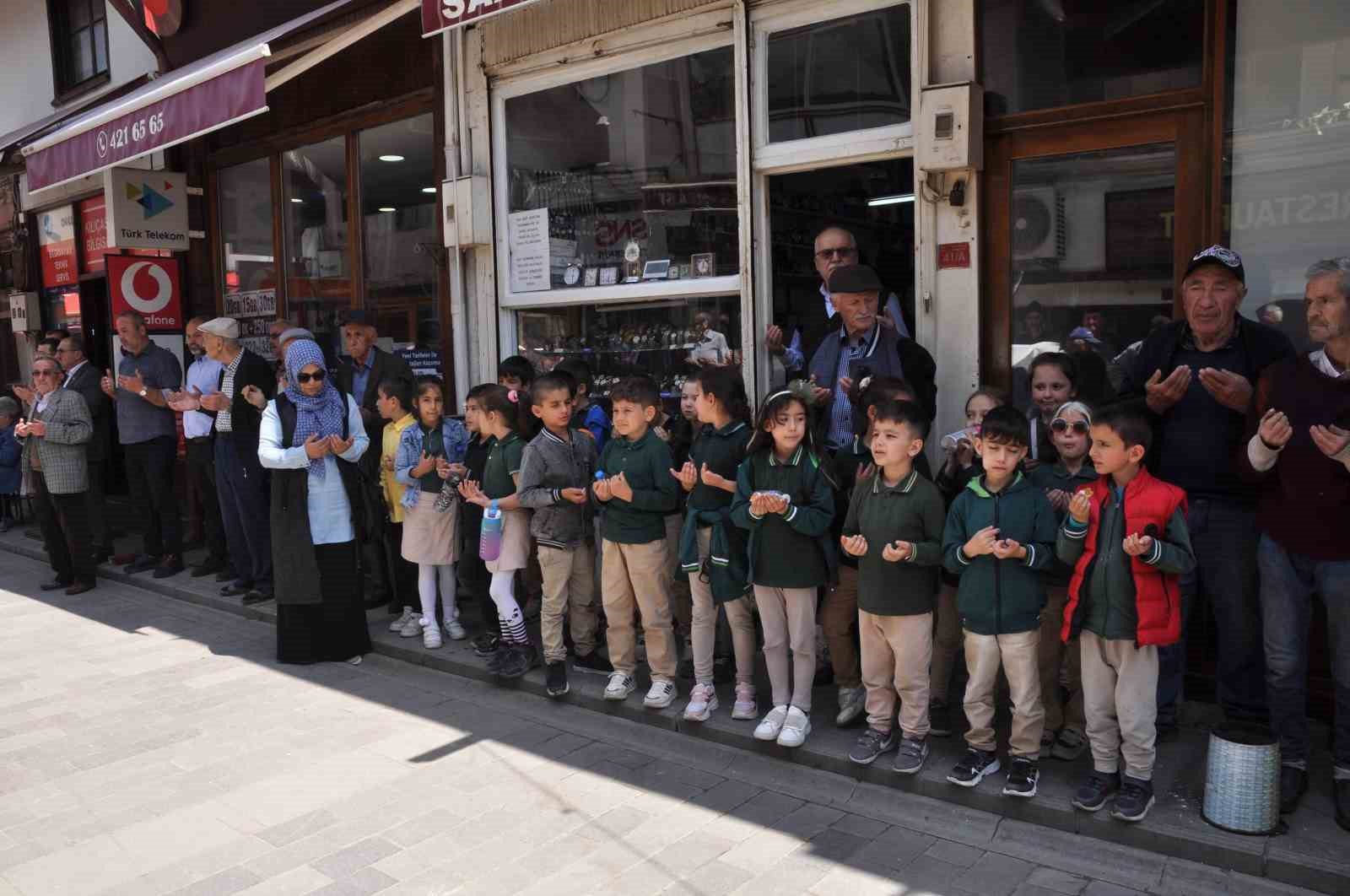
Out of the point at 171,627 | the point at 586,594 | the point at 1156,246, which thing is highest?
the point at 1156,246

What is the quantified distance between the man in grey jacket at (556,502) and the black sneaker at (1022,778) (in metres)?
2.35

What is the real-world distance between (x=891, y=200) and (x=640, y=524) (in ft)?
11.3

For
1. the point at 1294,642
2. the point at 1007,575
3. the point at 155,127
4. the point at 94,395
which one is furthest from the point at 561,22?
the point at 1294,642

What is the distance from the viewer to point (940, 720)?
4.55 metres

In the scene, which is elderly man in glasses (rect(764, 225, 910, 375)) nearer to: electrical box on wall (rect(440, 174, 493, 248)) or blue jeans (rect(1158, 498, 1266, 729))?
blue jeans (rect(1158, 498, 1266, 729))

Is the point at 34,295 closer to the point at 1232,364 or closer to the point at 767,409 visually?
the point at 767,409

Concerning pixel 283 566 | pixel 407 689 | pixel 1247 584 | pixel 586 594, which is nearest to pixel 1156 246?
pixel 1247 584

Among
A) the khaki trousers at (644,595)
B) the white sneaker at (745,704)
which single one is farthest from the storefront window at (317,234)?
the white sneaker at (745,704)

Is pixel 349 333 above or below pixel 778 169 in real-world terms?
below

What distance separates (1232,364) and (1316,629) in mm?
1293

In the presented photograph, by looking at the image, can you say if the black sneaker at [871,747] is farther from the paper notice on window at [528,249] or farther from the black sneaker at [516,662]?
the paper notice on window at [528,249]

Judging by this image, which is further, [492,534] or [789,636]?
[492,534]

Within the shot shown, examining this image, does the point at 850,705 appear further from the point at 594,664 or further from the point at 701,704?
the point at 594,664

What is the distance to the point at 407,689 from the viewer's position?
5770 mm
